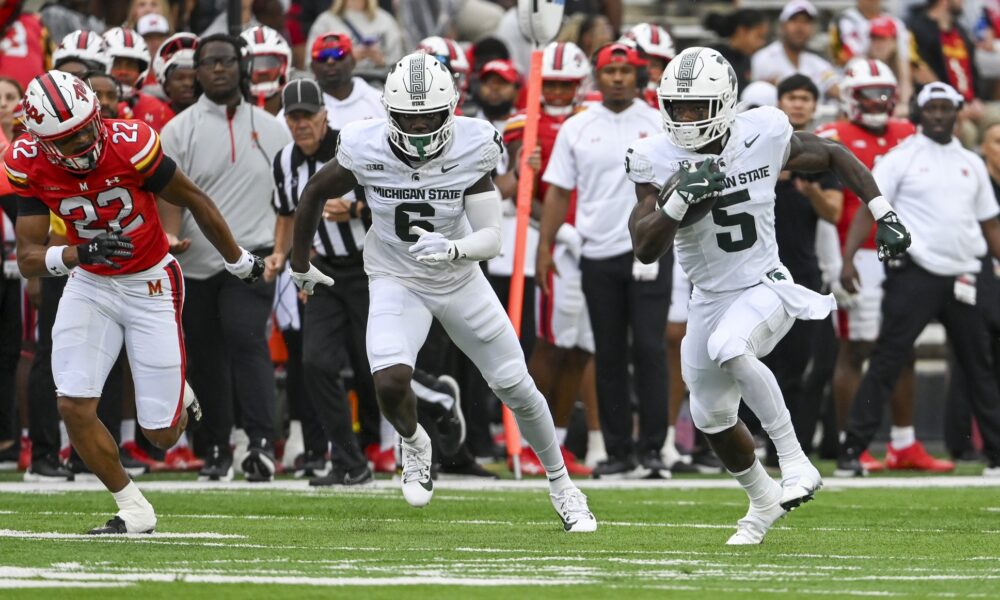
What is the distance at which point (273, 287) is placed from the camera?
34.6 ft

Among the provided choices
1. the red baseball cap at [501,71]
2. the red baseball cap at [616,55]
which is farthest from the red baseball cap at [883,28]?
the red baseball cap at [616,55]

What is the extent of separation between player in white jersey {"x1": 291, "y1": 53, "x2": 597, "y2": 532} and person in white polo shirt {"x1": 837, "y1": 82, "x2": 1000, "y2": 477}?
12.7 feet

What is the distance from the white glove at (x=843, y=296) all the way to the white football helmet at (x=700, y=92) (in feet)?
14.0

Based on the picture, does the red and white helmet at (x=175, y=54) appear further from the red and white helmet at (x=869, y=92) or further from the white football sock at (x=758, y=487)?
the white football sock at (x=758, y=487)

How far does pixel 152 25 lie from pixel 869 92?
4778 mm

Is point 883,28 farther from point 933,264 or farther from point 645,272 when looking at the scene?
point 645,272

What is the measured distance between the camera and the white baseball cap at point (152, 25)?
1263 centimetres

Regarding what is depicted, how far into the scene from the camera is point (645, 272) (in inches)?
425

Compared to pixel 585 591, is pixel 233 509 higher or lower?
lower

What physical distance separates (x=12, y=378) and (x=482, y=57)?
429 cm

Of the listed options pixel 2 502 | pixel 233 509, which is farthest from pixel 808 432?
pixel 2 502

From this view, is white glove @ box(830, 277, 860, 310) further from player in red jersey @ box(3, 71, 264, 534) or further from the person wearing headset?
player in red jersey @ box(3, 71, 264, 534)

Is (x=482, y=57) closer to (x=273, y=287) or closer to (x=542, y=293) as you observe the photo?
(x=542, y=293)

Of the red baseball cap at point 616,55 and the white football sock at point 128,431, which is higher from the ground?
the red baseball cap at point 616,55
